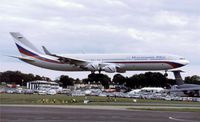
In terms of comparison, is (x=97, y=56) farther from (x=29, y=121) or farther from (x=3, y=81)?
(x=3, y=81)

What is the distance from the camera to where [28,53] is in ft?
292

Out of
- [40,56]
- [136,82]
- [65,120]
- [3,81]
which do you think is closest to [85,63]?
[40,56]

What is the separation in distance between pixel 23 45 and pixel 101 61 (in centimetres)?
1759

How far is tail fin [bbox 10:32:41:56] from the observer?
292ft

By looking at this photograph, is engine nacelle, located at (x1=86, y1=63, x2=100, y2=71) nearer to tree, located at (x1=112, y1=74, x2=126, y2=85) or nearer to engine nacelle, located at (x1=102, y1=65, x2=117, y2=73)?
engine nacelle, located at (x1=102, y1=65, x2=117, y2=73)

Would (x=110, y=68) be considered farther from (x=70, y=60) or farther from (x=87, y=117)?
(x=87, y=117)

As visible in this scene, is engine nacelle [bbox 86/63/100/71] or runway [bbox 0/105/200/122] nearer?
runway [bbox 0/105/200/122]

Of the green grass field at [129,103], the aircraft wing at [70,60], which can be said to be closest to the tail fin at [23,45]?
the aircraft wing at [70,60]

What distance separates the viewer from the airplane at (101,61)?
254 feet

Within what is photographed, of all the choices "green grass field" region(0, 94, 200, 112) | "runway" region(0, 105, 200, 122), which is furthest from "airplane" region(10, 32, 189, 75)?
"runway" region(0, 105, 200, 122)

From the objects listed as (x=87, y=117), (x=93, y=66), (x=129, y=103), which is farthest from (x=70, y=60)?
(x=87, y=117)

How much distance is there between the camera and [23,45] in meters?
90.8

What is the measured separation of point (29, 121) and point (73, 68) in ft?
197

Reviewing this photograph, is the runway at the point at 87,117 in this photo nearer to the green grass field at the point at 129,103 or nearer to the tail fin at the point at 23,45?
the green grass field at the point at 129,103
